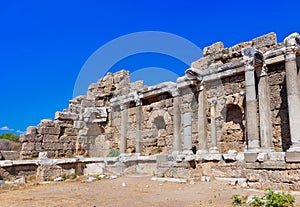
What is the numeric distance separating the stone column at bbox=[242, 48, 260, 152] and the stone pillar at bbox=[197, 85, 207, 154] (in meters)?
1.95

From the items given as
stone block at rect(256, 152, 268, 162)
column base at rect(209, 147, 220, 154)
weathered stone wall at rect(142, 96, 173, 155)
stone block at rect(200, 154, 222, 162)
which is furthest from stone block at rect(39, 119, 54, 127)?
stone block at rect(256, 152, 268, 162)

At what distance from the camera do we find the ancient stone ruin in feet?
28.3

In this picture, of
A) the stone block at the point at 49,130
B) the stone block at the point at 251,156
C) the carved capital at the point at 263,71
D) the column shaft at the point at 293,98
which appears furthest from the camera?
the stone block at the point at 49,130

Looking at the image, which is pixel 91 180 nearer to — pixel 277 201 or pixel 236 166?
pixel 236 166

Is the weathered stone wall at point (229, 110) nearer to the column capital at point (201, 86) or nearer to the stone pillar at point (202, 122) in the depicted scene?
the column capital at point (201, 86)

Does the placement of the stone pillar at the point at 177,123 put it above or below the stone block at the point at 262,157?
above

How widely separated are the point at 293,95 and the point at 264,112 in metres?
1.27

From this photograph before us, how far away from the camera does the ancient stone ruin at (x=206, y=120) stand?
8.63m

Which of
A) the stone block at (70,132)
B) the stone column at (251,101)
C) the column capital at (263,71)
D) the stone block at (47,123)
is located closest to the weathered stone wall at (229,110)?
the column capital at (263,71)

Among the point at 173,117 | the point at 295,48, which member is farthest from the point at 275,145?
the point at 173,117

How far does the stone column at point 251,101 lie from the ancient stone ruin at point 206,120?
3 cm

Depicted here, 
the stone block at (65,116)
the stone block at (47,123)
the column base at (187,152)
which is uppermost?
the stone block at (65,116)

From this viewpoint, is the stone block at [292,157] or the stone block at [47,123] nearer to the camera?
the stone block at [292,157]

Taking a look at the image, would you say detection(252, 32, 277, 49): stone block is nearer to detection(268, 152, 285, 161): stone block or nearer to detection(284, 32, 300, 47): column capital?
detection(284, 32, 300, 47): column capital
